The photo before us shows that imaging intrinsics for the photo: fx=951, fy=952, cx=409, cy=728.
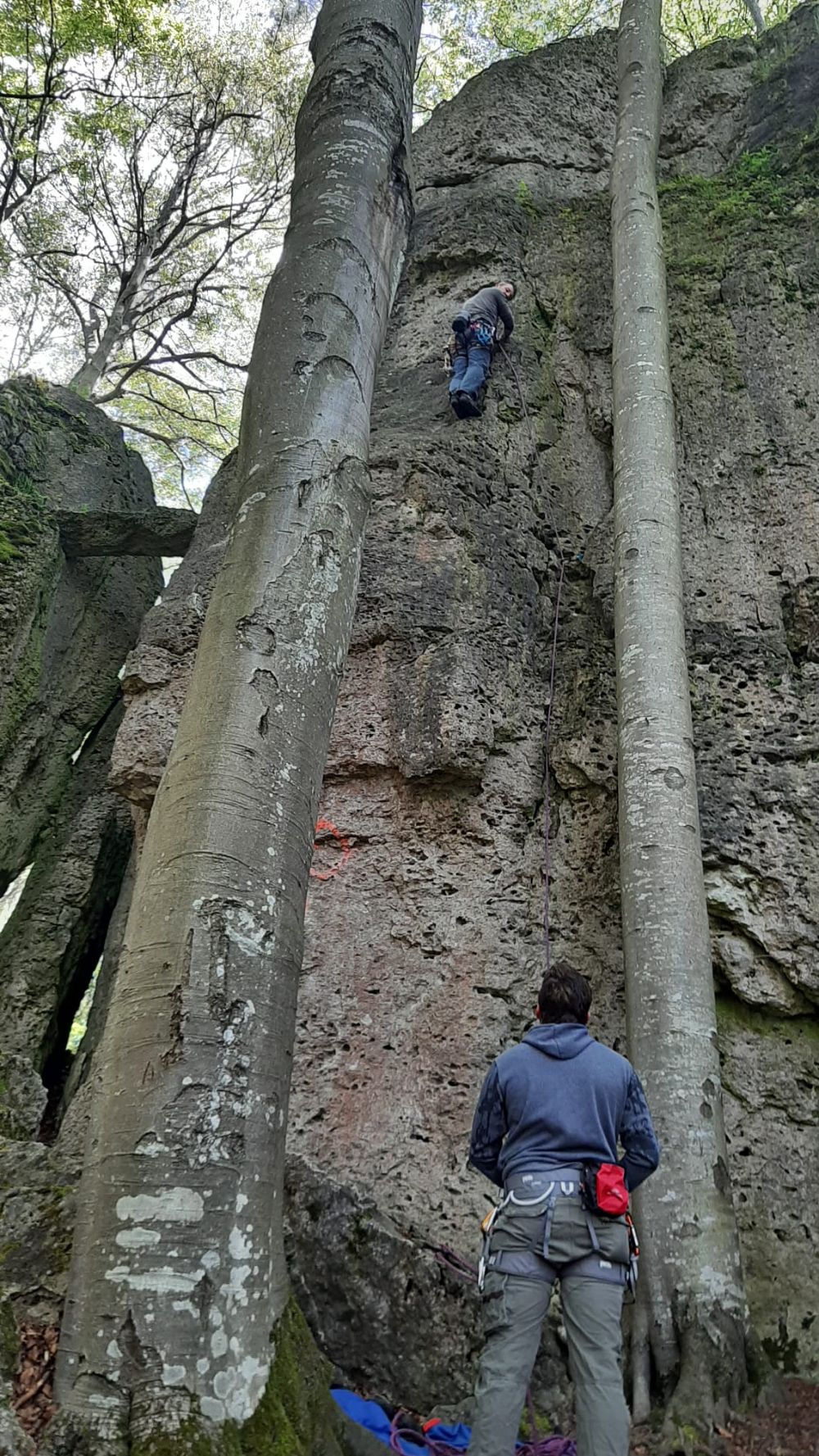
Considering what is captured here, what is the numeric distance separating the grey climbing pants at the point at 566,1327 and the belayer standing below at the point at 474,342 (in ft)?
17.9

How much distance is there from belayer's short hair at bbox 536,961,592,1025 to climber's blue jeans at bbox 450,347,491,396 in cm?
476

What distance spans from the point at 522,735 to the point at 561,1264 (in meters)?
3.25

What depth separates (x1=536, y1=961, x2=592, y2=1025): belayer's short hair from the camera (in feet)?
10.4

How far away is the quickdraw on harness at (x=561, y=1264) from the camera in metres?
2.75

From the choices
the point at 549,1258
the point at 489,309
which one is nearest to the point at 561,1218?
the point at 549,1258

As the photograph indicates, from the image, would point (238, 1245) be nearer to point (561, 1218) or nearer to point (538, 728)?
point (561, 1218)

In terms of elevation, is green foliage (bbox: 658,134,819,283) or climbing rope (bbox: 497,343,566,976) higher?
green foliage (bbox: 658,134,819,283)

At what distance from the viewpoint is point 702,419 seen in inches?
268

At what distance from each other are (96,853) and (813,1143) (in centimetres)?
547

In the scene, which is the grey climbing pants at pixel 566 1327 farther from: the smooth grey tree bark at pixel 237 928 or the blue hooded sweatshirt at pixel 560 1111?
the smooth grey tree bark at pixel 237 928

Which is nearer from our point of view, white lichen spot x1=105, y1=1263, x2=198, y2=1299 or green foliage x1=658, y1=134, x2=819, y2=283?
white lichen spot x1=105, y1=1263, x2=198, y2=1299

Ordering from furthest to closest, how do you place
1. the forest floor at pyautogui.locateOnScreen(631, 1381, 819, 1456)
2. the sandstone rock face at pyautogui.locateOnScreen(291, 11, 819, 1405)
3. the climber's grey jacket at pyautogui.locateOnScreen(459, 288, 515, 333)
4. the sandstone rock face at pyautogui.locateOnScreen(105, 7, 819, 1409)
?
the climber's grey jacket at pyautogui.locateOnScreen(459, 288, 515, 333) → the sandstone rock face at pyautogui.locateOnScreen(291, 11, 819, 1405) → the sandstone rock face at pyautogui.locateOnScreen(105, 7, 819, 1409) → the forest floor at pyautogui.locateOnScreen(631, 1381, 819, 1456)

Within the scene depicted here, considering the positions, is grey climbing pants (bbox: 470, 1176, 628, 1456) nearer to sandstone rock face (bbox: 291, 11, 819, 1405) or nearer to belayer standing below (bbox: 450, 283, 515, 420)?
sandstone rock face (bbox: 291, 11, 819, 1405)

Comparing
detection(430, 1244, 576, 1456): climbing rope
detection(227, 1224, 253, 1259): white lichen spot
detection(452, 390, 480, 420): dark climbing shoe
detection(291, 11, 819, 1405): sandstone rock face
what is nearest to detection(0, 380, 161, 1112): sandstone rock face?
detection(291, 11, 819, 1405): sandstone rock face
